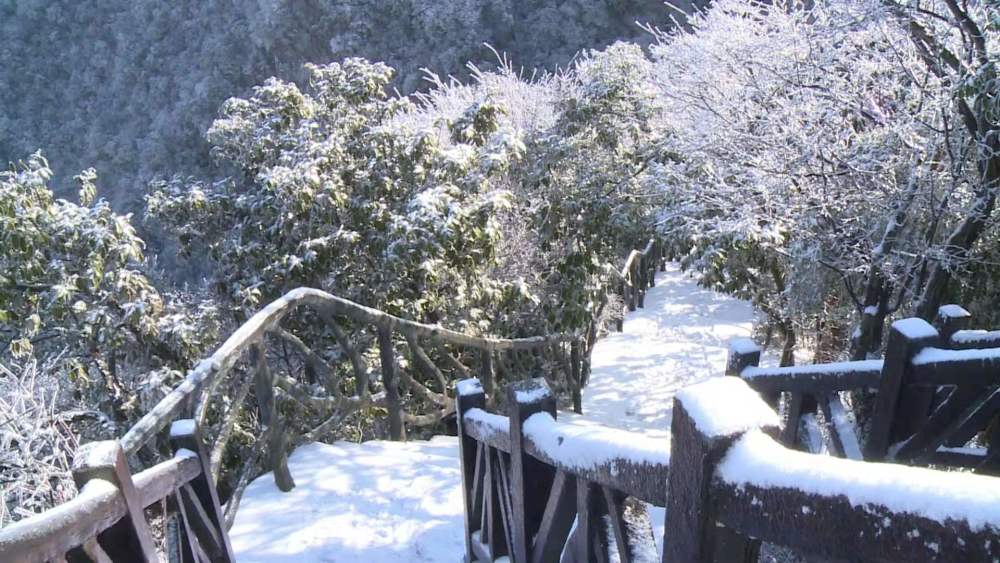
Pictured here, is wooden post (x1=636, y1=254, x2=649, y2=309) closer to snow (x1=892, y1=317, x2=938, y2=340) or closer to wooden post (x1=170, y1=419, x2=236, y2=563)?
snow (x1=892, y1=317, x2=938, y2=340)

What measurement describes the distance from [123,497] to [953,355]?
106 inches

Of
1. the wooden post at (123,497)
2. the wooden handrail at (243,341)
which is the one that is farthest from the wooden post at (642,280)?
the wooden post at (123,497)

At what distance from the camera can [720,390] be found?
96cm

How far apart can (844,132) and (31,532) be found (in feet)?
20.0

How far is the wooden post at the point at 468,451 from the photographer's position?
2.70 m

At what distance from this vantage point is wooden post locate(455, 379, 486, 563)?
8.84 feet

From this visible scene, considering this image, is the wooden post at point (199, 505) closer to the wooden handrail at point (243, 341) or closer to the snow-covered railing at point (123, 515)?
the snow-covered railing at point (123, 515)

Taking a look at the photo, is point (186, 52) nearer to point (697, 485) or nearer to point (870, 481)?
point (697, 485)

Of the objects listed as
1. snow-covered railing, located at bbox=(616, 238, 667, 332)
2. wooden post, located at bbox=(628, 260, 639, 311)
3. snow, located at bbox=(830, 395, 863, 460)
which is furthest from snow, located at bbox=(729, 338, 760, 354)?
wooden post, located at bbox=(628, 260, 639, 311)

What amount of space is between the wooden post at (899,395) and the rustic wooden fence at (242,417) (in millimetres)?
2485

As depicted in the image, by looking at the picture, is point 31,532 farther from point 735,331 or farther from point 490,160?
point 735,331

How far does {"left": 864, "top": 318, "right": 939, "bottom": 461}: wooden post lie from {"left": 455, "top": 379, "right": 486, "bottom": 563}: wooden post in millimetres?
1512

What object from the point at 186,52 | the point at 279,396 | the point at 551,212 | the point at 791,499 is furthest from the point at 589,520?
the point at 186,52

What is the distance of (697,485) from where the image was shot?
938mm
